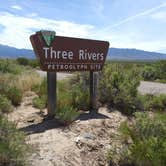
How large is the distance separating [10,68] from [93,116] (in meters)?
11.4

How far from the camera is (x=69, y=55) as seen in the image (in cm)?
916

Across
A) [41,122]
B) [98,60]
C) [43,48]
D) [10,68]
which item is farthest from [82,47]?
[10,68]

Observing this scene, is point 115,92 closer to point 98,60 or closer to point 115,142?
point 98,60

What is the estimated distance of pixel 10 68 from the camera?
765 inches

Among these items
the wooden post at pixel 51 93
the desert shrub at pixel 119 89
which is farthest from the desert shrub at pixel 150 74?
the wooden post at pixel 51 93

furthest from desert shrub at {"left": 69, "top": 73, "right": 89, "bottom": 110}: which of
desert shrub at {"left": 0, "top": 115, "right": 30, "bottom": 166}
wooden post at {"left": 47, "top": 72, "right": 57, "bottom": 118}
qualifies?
desert shrub at {"left": 0, "top": 115, "right": 30, "bottom": 166}

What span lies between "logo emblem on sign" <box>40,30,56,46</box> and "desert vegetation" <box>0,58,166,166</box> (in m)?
1.71

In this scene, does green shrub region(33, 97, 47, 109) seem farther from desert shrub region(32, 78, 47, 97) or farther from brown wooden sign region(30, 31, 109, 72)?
brown wooden sign region(30, 31, 109, 72)

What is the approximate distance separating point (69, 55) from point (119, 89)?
7.67 feet

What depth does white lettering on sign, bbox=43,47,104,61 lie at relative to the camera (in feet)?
27.8

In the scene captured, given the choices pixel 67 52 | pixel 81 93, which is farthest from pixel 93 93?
pixel 67 52

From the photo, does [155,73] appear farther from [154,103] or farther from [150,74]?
[154,103]

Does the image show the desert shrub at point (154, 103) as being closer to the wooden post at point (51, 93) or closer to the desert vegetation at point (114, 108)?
the desert vegetation at point (114, 108)

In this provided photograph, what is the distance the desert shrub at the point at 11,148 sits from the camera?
191 inches
